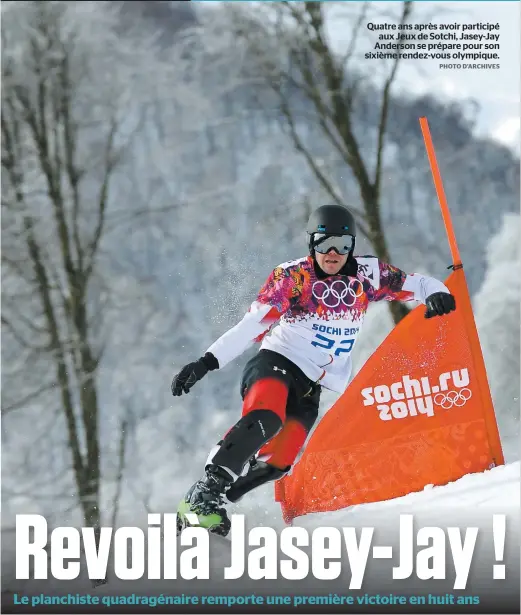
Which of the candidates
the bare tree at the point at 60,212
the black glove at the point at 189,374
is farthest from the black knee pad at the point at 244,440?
the bare tree at the point at 60,212

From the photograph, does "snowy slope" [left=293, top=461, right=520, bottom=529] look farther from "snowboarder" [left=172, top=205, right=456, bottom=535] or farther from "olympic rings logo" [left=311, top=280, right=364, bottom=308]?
"olympic rings logo" [left=311, top=280, right=364, bottom=308]

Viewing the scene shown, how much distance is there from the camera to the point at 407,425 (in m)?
4.40

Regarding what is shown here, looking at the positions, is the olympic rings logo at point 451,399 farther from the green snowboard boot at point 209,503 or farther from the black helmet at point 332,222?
the green snowboard boot at point 209,503

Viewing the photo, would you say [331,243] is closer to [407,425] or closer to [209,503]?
[407,425]

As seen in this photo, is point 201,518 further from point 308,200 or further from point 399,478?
point 308,200

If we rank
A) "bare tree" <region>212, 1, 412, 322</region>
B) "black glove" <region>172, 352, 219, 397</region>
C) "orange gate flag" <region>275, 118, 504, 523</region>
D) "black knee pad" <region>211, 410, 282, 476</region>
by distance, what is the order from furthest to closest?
"bare tree" <region>212, 1, 412, 322</region>, "orange gate flag" <region>275, 118, 504, 523</region>, "black knee pad" <region>211, 410, 282, 476</region>, "black glove" <region>172, 352, 219, 397</region>

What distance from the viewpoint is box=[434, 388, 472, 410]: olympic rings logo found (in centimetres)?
440

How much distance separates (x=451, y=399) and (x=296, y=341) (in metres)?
0.97

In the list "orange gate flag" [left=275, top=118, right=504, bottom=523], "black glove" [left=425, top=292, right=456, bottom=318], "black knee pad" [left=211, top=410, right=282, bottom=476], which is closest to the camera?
"black knee pad" [left=211, top=410, right=282, bottom=476]

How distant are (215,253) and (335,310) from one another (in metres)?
5.79

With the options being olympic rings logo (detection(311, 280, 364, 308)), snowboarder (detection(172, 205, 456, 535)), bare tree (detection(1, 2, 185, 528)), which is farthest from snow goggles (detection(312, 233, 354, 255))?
bare tree (detection(1, 2, 185, 528))

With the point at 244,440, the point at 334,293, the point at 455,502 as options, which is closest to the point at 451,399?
the point at 455,502

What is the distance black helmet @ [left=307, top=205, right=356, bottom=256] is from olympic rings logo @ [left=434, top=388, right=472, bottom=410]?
106cm

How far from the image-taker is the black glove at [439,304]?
409 centimetres
